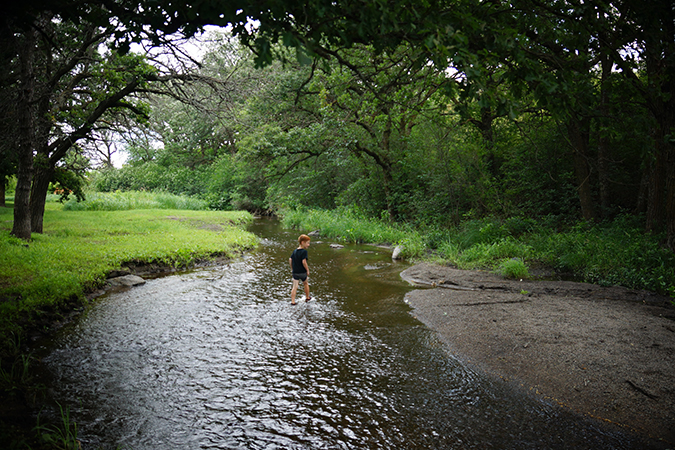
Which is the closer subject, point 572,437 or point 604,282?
point 572,437

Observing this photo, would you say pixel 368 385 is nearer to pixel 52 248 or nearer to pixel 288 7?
pixel 288 7

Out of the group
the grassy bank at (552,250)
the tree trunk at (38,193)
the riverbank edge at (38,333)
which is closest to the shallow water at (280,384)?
the riverbank edge at (38,333)

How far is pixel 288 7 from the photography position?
317cm

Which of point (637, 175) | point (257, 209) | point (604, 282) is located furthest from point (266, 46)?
point (257, 209)

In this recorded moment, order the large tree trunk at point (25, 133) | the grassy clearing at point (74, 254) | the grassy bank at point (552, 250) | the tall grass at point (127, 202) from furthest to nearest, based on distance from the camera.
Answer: the tall grass at point (127, 202)
the large tree trunk at point (25, 133)
the grassy bank at point (552, 250)
the grassy clearing at point (74, 254)

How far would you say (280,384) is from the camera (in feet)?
15.2

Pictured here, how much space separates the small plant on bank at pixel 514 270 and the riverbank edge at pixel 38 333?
805 cm

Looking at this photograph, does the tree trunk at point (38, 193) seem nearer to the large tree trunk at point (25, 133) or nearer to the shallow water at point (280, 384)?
the large tree trunk at point (25, 133)

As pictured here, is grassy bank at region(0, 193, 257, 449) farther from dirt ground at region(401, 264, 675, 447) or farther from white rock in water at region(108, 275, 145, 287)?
dirt ground at region(401, 264, 675, 447)

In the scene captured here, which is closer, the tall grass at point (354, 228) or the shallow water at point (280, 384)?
the shallow water at point (280, 384)

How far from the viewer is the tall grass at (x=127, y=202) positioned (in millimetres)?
22234

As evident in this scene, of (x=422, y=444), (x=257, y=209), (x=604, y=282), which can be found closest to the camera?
(x=422, y=444)

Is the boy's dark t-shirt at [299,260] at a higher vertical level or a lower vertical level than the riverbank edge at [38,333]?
higher

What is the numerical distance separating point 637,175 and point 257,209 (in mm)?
27777
